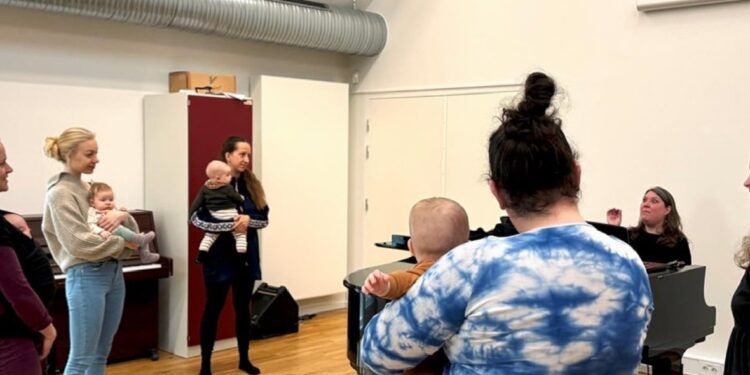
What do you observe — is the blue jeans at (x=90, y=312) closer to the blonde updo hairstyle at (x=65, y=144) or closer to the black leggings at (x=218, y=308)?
the blonde updo hairstyle at (x=65, y=144)

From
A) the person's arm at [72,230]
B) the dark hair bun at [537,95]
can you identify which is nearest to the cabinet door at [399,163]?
the person's arm at [72,230]

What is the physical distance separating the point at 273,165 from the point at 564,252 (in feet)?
16.6

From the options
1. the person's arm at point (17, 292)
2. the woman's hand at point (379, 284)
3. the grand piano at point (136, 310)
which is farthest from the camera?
the grand piano at point (136, 310)

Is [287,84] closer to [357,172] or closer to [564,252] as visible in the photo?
[357,172]

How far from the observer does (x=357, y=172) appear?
23.0 ft

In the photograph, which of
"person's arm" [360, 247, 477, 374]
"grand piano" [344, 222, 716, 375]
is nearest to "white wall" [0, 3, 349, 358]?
"grand piano" [344, 222, 716, 375]

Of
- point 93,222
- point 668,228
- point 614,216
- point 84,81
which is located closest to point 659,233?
point 668,228

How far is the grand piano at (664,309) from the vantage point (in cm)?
318

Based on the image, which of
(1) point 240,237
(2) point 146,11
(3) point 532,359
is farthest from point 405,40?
(3) point 532,359

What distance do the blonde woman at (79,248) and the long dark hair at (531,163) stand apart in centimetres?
273

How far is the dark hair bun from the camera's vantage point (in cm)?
137

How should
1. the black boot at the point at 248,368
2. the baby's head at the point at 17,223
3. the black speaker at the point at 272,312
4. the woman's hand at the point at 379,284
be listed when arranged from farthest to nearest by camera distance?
the black speaker at the point at 272,312, the black boot at the point at 248,368, the baby's head at the point at 17,223, the woman's hand at the point at 379,284

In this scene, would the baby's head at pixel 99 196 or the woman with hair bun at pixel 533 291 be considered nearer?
the woman with hair bun at pixel 533 291

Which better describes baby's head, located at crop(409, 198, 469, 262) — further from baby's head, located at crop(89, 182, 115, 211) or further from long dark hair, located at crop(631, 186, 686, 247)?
long dark hair, located at crop(631, 186, 686, 247)
